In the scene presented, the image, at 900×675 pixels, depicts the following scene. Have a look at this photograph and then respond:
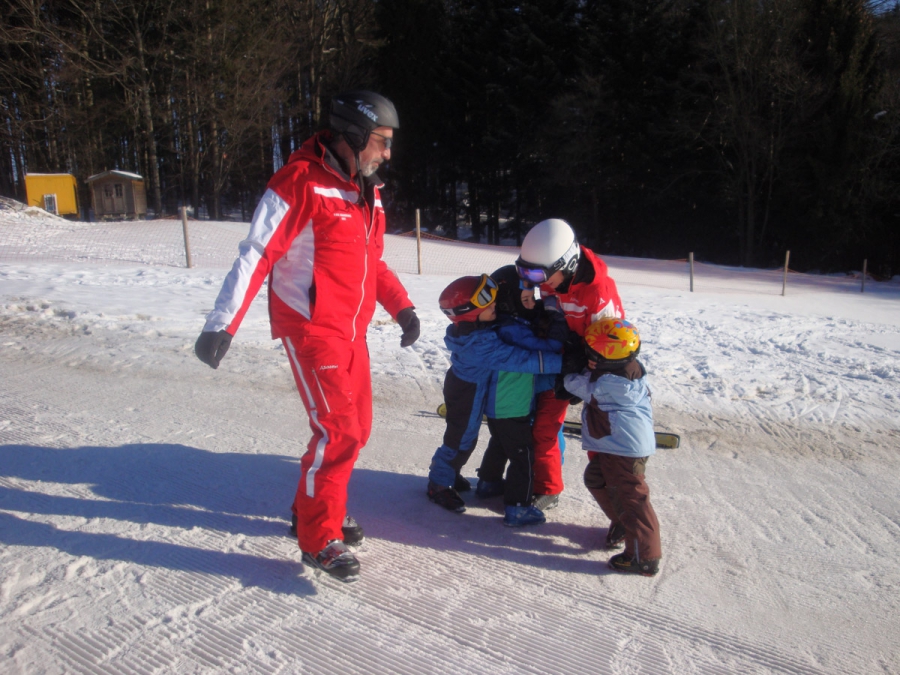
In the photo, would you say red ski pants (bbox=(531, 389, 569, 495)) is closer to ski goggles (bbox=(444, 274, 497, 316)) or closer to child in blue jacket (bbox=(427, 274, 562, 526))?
child in blue jacket (bbox=(427, 274, 562, 526))

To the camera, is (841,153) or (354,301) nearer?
(354,301)

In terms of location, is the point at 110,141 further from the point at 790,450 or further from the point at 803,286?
the point at 790,450

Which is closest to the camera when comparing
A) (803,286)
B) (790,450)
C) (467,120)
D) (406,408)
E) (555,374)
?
(555,374)

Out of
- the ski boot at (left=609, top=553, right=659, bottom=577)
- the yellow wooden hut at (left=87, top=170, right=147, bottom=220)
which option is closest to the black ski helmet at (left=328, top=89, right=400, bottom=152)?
the ski boot at (left=609, top=553, right=659, bottom=577)

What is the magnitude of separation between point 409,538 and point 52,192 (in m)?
28.1

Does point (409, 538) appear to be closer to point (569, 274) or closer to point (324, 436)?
point (324, 436)

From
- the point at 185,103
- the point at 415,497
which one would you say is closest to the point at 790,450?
the point at 415,497

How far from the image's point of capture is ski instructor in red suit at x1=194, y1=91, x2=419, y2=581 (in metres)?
2.73

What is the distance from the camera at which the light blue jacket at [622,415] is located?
2.97 m

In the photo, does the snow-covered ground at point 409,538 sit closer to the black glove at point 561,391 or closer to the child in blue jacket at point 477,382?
the child in blue jacket at point 477,382

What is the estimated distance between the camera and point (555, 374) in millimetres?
3443

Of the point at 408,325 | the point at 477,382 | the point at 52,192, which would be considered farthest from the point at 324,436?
the point at 52,192

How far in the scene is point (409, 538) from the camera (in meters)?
3.25

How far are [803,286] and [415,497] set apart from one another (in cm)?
1785
